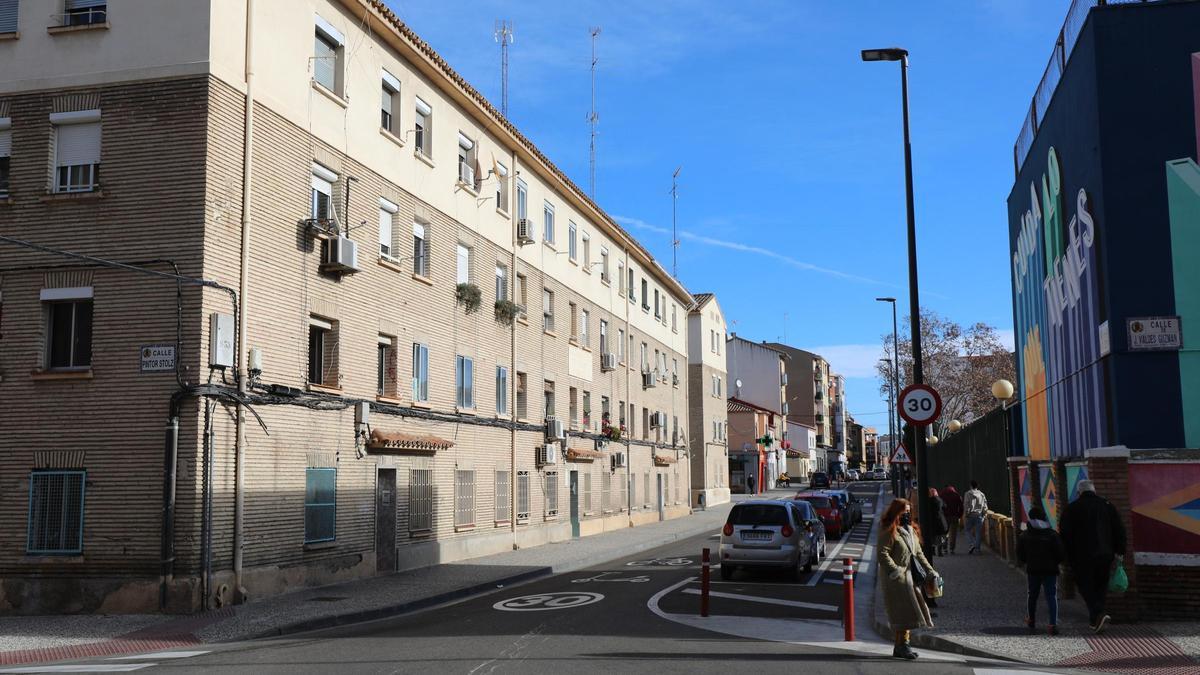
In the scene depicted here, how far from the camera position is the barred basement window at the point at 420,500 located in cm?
2212

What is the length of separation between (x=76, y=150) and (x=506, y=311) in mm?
12430

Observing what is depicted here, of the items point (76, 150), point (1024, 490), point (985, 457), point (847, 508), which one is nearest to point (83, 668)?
point (76, 150)

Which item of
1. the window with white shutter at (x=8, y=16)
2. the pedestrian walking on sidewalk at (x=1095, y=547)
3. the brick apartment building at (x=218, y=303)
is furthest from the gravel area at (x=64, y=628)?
the pedestrian walking on sidewalk at (x=1095, y=547)

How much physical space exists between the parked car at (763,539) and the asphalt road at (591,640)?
763mm

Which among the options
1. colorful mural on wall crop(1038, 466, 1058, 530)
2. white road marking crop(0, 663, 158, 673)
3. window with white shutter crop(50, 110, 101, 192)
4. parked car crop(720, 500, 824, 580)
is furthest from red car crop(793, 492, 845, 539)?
white road marking crop(0, 663, 158, 673)

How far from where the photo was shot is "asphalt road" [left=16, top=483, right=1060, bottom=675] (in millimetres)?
10180

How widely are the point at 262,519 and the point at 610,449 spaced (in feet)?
71.4

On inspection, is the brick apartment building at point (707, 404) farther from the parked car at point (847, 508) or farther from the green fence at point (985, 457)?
the green fence at point (985, 457)

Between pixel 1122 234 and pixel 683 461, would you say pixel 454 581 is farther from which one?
pixel 683 461

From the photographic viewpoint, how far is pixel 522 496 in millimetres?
28562

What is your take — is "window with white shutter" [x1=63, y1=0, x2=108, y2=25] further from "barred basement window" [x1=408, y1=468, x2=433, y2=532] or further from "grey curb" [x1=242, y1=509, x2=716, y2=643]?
"barred basement window" [x1=408, y1=468, x2=433, y2=532]

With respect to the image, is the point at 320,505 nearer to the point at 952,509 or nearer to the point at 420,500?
the point at 420,500

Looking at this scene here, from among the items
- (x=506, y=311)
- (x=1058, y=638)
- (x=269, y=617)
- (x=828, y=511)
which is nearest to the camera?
(x=1058, y=638)

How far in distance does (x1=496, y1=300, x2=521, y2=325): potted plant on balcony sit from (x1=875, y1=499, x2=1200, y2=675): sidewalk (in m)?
14.4
